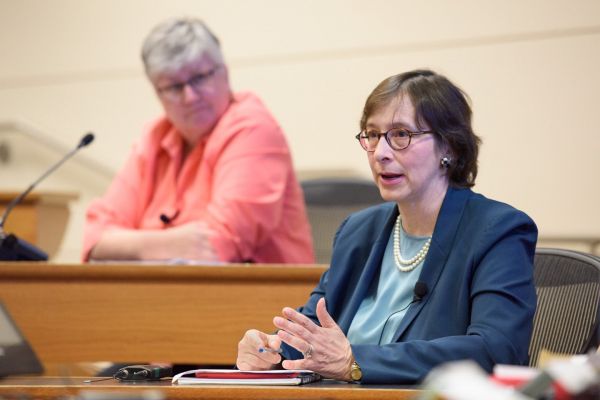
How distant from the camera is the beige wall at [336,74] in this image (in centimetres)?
400

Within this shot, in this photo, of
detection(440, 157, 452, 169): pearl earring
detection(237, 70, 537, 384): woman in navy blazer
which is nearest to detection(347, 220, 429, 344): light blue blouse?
detection(237, 70, 537, 384): woman in navy blazer

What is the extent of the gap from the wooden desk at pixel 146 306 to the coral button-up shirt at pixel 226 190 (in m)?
0.33

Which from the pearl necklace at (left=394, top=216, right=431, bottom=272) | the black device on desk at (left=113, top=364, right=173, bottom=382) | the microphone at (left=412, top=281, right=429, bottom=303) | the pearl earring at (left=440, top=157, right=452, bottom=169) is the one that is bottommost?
the black device on desk at (left=113, top=364, right=173, bottom=382)

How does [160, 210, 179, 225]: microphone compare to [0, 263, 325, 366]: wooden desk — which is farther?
[160, 210, 179, 225]: microphone

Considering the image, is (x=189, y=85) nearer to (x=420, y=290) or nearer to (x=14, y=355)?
(x=420, y=290)

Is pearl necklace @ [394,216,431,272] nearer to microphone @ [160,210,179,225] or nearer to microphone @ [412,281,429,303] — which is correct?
microphone @ [412,281,429,303]

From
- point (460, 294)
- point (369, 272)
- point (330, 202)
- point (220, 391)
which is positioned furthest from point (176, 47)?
point (220, 391)

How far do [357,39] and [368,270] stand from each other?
2715mm

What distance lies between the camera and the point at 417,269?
6.00 ft

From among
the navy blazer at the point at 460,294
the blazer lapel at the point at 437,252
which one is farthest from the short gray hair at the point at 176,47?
the blazer lapel at the point at 437,252

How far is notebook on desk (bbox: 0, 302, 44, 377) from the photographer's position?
1481 mm

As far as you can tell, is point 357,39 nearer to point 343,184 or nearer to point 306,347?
point 343,184

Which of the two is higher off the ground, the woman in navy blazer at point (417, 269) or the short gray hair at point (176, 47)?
the short gray hair at point (176, 47)

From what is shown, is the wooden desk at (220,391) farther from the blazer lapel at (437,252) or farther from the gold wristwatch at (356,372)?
the blazer lapel at (437,252)
